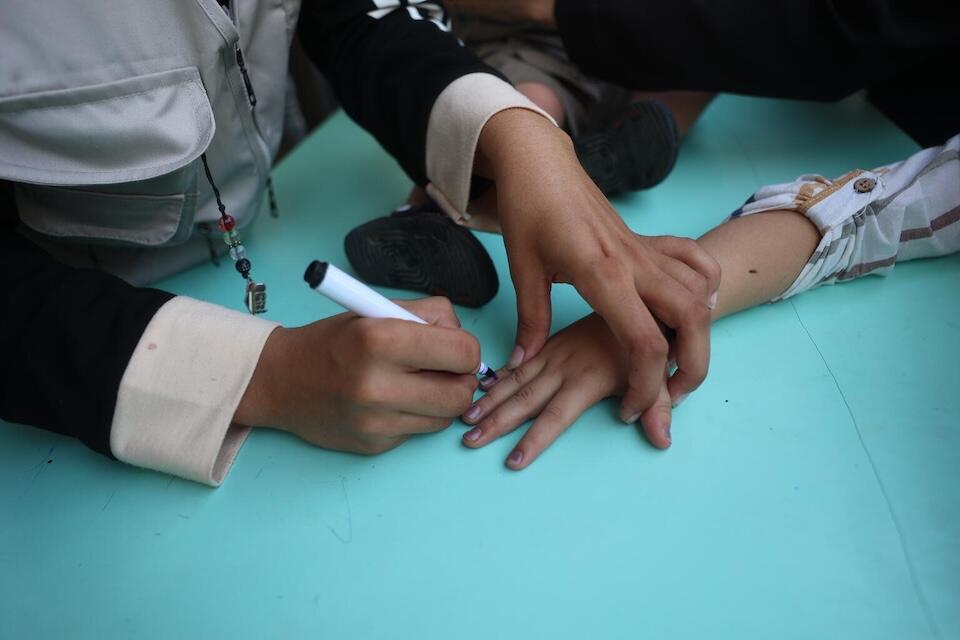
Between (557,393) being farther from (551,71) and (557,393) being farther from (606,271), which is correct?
(551,71)

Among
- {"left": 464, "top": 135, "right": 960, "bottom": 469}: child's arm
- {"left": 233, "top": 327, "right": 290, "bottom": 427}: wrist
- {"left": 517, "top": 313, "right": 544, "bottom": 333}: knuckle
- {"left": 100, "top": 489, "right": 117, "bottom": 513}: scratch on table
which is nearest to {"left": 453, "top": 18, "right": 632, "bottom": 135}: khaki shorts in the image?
{"left": 464, "top": 135, "right": 960, "bottom": 469}: child's arm

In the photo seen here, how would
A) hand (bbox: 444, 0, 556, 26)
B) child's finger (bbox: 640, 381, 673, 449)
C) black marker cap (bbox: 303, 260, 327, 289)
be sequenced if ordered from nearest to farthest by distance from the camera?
black marker cap (bbox: 303, 260, 327, 289)
child's finger (bbox: 640, 381, 673, 449)
hand (bbox: 444, 0, 556, 26)

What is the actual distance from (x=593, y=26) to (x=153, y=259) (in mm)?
515

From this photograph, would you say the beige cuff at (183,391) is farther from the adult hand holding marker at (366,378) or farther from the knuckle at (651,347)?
the knuckle at (651,347)

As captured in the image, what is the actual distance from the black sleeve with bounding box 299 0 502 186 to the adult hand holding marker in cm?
21

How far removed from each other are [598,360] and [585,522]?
0.44ft

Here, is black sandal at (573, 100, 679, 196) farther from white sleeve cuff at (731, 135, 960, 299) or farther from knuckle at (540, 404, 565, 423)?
knuckle at (540, 404, 565, 423)

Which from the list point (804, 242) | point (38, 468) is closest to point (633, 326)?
point (804, 242)

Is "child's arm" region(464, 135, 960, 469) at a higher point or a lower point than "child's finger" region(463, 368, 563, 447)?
higher

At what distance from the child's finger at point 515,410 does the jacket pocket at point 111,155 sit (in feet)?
0.99

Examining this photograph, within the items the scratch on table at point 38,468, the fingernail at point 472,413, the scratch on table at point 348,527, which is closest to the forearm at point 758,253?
the fingernail at point 472,413

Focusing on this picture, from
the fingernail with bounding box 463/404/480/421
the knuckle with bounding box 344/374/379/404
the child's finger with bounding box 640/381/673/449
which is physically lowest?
the fingernail with bounding box 463/404/480/421

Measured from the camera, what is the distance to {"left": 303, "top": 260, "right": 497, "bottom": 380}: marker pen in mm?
414

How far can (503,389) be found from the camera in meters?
0.55
